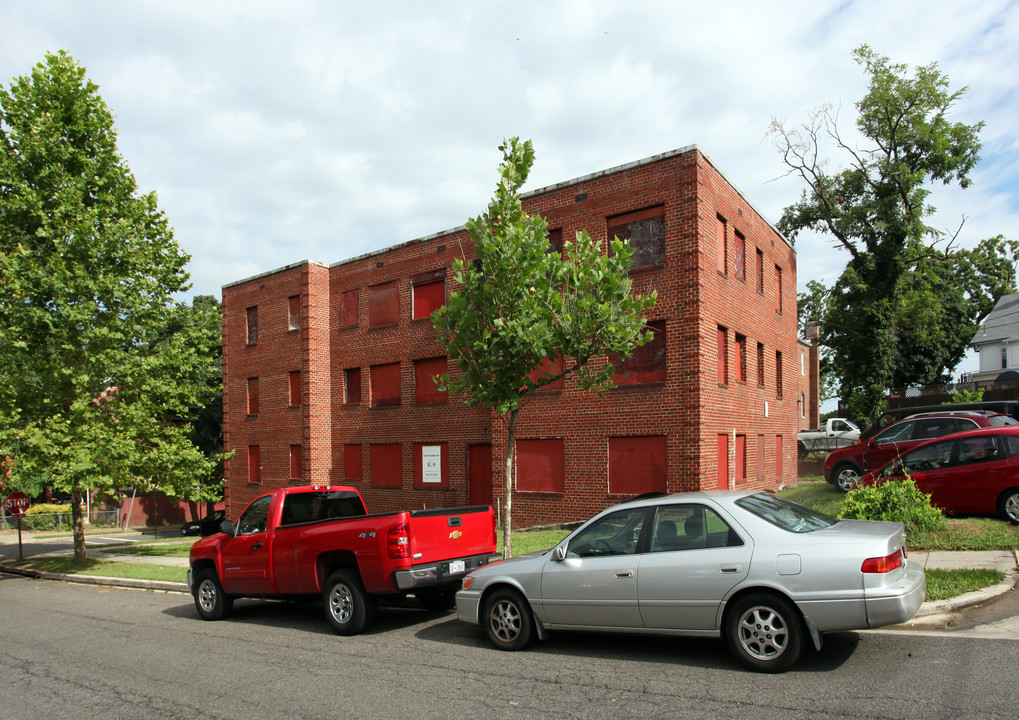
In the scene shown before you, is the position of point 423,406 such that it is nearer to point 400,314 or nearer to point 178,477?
point 400,314

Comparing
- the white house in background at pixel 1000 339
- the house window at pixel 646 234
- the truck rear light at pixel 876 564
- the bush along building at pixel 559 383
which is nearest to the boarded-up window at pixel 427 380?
the bush along building at pixel 559 383

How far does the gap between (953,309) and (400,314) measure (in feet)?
115

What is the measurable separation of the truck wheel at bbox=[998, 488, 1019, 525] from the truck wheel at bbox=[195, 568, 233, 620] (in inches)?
463

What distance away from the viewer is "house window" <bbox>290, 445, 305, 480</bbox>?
27.4 m

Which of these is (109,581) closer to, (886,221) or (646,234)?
(646,234)

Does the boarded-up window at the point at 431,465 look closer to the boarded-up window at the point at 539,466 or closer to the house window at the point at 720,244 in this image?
the boarded-up window at the point at 539,466

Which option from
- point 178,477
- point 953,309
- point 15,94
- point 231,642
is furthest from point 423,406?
point 953,309

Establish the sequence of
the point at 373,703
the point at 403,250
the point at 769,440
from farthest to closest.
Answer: the point at 403,250 → the point at 769,440 → the point at 373,703

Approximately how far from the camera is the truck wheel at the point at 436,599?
929 centimetres

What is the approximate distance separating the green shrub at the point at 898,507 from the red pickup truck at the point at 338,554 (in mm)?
5772

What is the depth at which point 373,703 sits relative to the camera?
579 cm

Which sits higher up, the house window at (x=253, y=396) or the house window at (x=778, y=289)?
the house window at (x=778, y=289)

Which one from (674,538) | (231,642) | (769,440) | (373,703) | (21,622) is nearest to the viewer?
(373,703)

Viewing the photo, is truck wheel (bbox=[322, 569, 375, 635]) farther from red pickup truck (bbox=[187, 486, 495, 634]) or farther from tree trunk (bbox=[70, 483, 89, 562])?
tree trunk (bbox=[70, 483, 89, 562])
